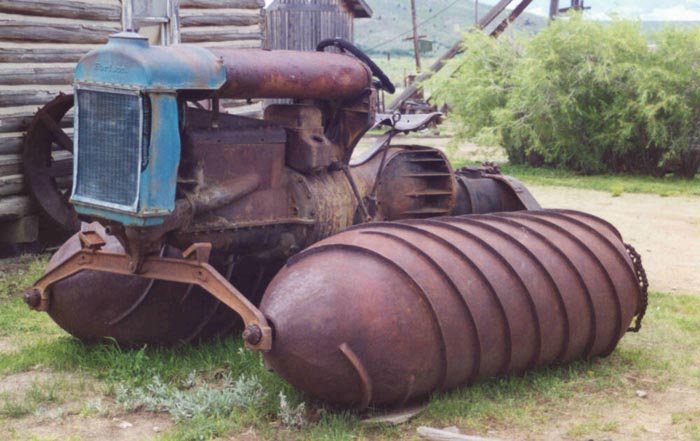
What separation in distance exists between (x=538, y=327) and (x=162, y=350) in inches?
83.9

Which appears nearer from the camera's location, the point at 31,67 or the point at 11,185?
the point at 11,185

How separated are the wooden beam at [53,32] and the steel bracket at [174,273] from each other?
4.75 meters

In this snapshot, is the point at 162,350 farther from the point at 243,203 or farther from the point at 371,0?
the point at 371,0

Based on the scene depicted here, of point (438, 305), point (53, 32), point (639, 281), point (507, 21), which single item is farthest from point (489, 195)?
point (507, 21)

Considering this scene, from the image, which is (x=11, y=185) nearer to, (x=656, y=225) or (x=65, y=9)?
(x=65, y=9)

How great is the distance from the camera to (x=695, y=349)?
6.38 m

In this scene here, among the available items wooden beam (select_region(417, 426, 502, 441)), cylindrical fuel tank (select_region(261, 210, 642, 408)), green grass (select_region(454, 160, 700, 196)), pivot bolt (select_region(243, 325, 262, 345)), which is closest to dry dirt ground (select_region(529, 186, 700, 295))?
green grass (select_region(454, 160, 700, 196))


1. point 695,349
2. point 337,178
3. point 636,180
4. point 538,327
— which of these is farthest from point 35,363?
point 636,180

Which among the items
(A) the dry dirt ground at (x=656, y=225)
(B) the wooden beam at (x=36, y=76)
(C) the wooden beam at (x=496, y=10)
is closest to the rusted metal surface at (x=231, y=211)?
(A) the dry dirt ground at (x=656, y=225)

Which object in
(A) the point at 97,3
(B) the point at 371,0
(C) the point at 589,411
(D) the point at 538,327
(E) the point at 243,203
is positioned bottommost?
(C) the point at 589,411

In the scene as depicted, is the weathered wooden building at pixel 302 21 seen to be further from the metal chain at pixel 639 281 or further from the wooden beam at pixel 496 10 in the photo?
the metal chain at pixel 639 281

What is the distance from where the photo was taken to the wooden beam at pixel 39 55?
Answer: 985cm

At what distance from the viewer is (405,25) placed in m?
81.4

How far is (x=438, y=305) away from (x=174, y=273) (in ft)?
4.39
